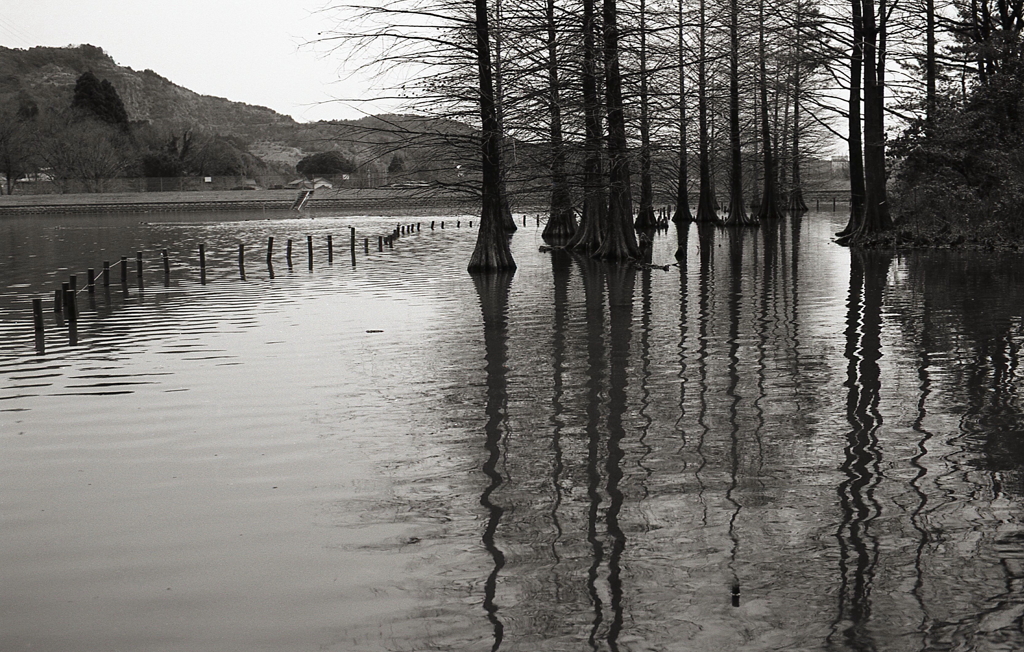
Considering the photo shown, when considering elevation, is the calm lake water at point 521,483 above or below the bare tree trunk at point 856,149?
below

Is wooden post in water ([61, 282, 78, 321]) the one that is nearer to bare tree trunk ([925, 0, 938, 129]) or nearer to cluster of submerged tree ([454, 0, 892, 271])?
cluster of submerged tree ([454, 0, 892, 271])

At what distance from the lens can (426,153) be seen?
2922 cm

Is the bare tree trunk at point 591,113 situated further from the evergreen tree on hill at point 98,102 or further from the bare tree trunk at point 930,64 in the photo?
the evergreen tree on hill at point 98,102

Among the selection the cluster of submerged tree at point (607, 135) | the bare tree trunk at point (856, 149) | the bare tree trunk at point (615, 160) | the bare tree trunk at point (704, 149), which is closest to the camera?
the cluster of submerged tree at point (607, 135)

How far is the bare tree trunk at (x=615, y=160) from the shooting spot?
29.5 meters

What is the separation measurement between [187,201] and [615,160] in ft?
240

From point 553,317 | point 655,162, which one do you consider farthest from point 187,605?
point 655,162

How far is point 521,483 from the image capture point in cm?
799

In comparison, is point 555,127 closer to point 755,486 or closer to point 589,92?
point 589,92

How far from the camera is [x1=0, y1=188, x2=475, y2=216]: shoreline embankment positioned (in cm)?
8769

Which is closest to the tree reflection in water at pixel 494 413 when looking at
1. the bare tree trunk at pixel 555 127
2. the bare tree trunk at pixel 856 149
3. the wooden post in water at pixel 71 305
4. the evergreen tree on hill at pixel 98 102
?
the wooden post in water at pixel 71 305

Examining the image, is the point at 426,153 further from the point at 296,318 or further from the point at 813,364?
the point at 813,364

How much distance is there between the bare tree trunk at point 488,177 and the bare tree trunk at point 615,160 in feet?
10.3

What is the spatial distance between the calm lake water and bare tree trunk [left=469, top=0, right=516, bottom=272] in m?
10.4
